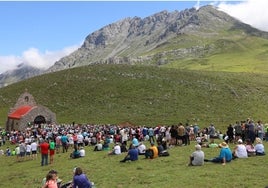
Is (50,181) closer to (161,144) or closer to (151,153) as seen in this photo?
(151,153)

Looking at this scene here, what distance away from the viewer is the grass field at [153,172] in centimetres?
2317

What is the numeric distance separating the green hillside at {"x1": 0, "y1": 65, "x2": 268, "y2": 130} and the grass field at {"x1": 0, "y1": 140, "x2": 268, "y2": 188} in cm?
4850

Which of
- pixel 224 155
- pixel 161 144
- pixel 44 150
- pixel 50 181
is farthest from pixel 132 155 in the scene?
pixel 50 181

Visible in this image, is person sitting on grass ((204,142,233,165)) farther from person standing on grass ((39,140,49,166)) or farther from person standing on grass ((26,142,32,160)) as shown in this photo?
person standing on grass ((26,142,32,160))

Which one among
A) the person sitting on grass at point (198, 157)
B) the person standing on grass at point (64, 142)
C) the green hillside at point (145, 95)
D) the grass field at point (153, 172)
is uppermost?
the green hillside at point (145, 95)

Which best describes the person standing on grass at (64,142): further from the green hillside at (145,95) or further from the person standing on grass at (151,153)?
the green hillside at (145,95)

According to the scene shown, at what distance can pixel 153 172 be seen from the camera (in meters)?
27.1

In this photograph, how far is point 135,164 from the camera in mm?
31125

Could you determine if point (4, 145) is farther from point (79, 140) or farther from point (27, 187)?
point (27, 187)

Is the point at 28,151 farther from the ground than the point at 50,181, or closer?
farther from the ground

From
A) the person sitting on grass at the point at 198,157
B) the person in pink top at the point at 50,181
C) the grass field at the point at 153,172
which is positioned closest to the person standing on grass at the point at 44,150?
the grass field at the point at 153,172

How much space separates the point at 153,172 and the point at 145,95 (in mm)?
73937

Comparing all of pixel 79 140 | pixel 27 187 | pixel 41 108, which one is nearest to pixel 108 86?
pixel 41 108

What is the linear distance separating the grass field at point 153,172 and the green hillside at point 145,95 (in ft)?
159
